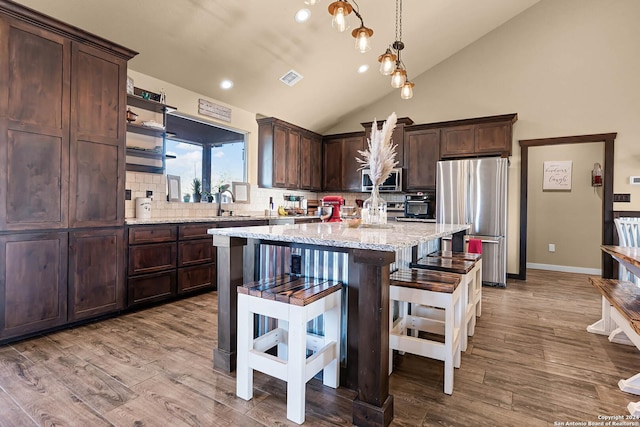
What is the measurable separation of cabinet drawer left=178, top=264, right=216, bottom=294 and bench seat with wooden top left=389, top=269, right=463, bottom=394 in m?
2.42

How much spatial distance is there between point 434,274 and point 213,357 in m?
1.53

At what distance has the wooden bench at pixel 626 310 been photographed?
1.83 meters

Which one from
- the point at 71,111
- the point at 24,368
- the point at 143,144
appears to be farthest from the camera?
the point at 143,144

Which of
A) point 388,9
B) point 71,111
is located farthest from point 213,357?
point 388,9

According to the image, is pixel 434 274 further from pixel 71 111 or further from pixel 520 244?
pixel 520 244

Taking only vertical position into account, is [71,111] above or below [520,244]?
above

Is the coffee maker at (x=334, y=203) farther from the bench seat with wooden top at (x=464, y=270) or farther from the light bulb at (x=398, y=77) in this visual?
the light bulb at (x=398, y=77)

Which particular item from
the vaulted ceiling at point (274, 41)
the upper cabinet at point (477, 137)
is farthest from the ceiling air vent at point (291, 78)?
the upper cabinet at point (477, 137)

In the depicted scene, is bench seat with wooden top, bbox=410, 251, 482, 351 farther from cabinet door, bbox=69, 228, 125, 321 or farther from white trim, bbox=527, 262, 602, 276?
white trim, bbox=527, 262, 602, 276

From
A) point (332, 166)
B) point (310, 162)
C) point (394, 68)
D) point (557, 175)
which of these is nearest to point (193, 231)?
point (394, 68)

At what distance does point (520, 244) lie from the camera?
4.96 meters

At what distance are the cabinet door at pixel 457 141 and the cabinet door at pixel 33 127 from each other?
15.3 ft

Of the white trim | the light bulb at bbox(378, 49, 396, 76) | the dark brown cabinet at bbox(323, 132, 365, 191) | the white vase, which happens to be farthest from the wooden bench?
the dark brown cabinet at bbox(323, 132, 365, 191)

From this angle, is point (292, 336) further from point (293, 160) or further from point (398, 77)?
point (293, 160)
